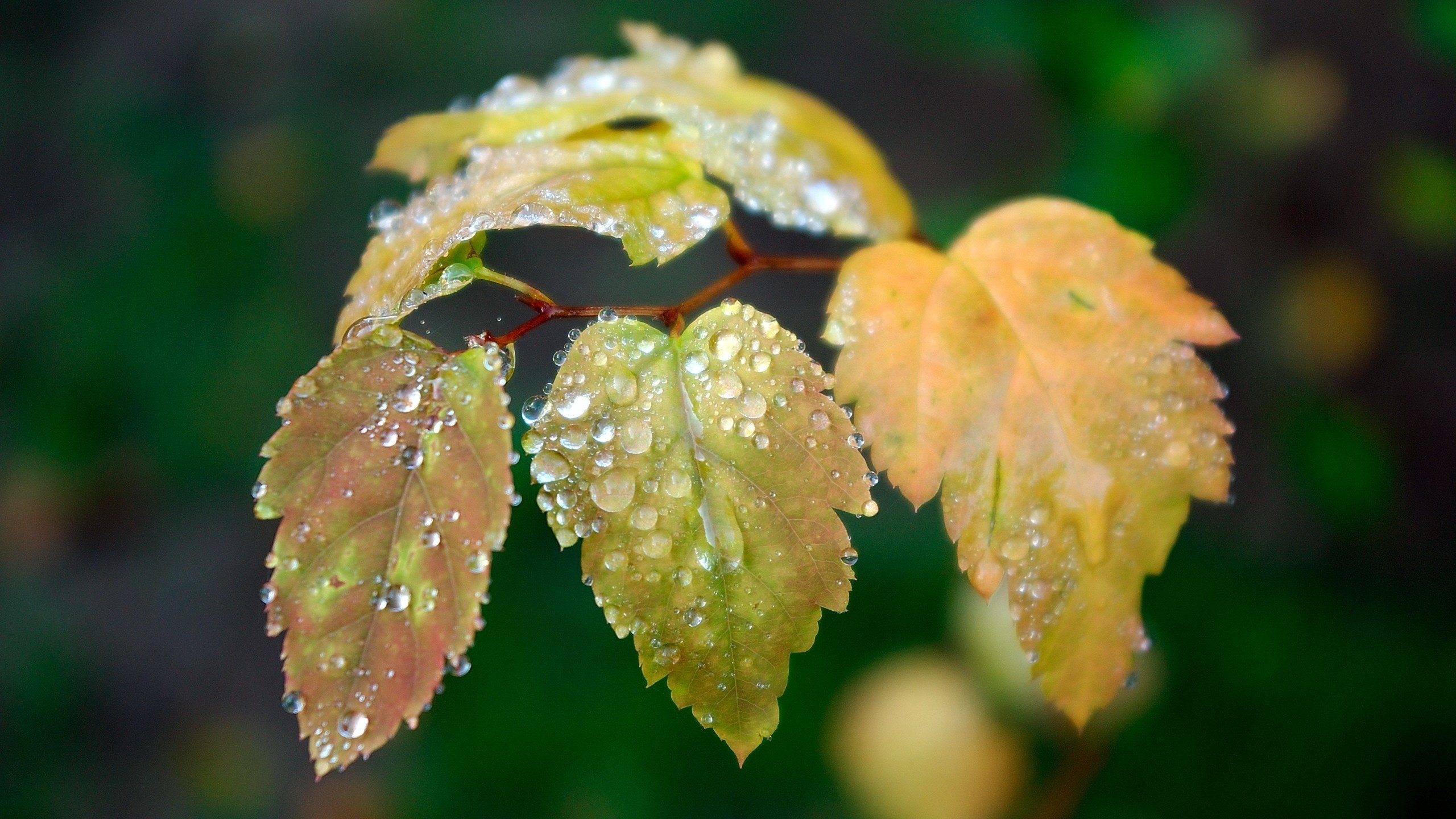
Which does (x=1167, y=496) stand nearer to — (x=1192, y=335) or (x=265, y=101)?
(x=1192, y=335)

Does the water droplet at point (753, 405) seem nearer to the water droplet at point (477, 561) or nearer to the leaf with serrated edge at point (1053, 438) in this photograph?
the leaf with serrated edge at point (1053, 438)

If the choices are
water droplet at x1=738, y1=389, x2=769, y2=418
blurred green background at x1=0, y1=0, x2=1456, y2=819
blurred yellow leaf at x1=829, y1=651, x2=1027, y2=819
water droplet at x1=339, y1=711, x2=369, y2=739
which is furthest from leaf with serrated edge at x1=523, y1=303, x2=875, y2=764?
blurred yellow leaf at x1=829, y1=651, x2=1027, y2=819

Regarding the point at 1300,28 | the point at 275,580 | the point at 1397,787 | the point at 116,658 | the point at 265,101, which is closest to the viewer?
the point at 275,580

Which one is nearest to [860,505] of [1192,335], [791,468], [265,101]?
[791,468]

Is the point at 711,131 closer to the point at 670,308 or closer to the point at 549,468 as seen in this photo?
the point at 670,308

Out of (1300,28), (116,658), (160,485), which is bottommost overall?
(116,658)

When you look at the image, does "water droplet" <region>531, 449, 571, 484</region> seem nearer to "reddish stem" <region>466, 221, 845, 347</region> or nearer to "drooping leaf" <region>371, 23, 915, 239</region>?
"reddish stem" <region>466, 221, 845, 347</region>

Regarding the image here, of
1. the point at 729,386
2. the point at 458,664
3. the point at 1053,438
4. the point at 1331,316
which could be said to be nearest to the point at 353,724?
the point at 458,664
